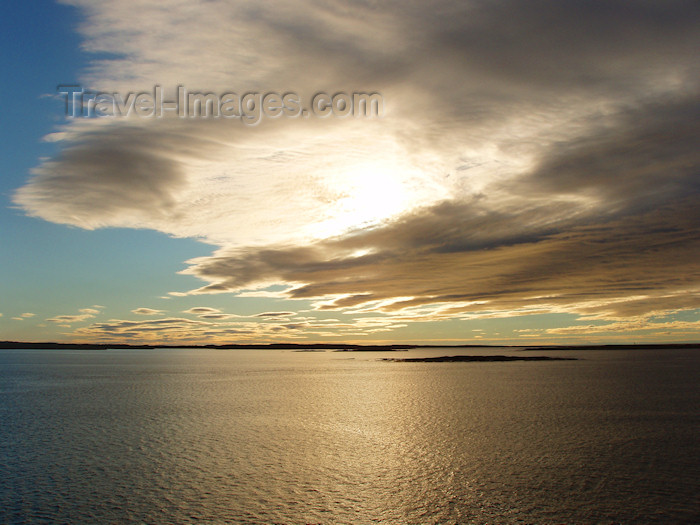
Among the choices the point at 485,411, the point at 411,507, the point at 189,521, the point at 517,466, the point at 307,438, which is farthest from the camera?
the point at 485,411

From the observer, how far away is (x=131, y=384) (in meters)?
66.1

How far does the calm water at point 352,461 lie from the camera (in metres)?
17.6

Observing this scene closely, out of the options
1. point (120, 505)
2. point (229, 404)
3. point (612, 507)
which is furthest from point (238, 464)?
point (229, 404)

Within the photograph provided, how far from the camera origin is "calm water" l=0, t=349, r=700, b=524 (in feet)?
57.7

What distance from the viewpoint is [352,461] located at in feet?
80.8

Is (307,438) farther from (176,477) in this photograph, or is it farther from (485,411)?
(485,411)

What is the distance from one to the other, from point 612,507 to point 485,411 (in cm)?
2240

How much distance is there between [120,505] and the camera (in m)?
18.1

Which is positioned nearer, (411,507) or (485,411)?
(411,507)

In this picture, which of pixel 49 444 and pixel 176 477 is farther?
pixel 49 444

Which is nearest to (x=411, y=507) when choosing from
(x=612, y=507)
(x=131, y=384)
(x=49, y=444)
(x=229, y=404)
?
(x=612, y=507)

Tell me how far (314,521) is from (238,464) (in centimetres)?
840

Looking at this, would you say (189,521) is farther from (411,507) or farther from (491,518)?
(491,518)

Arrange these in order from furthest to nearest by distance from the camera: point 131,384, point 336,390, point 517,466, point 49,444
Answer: point 131,384 → point 336,390 → point 49,444 → point 517,466
